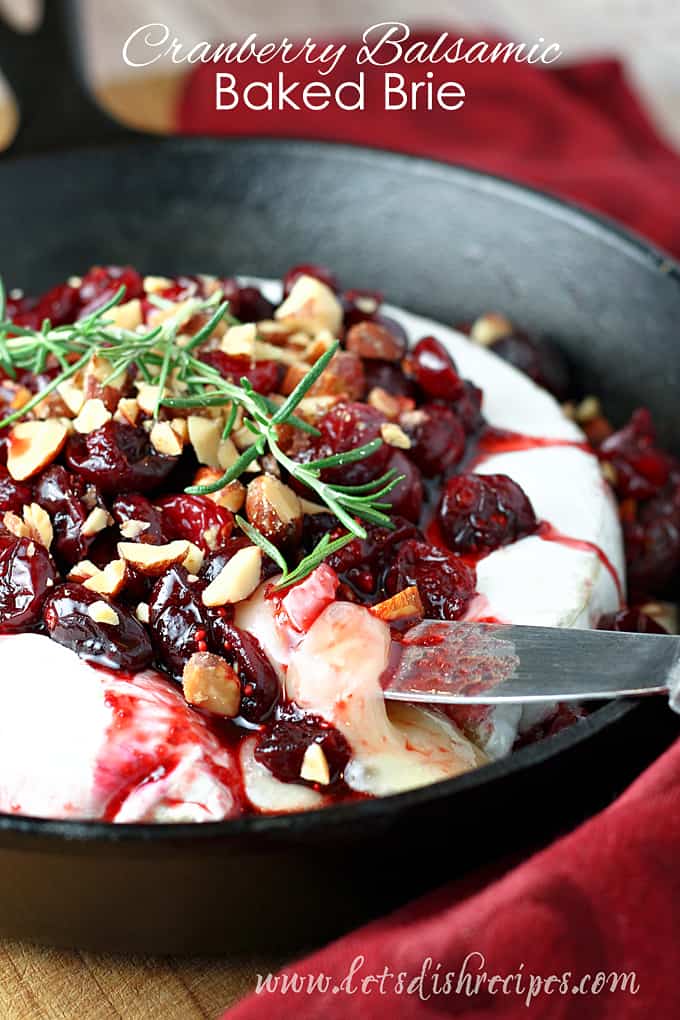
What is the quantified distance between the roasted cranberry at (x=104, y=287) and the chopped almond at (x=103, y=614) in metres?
0.81

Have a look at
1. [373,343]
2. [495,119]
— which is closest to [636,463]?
[373,343]

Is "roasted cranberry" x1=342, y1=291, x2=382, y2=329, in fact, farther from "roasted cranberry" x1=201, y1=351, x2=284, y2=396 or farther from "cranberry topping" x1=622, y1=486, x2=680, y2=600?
"cranberry topping" x1=622, y1=486, x2=680, y2=600

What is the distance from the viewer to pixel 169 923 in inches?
61.5

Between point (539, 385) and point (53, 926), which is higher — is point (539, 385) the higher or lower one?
the higher one

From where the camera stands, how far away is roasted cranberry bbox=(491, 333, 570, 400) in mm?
2594

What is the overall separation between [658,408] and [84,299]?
1.26m

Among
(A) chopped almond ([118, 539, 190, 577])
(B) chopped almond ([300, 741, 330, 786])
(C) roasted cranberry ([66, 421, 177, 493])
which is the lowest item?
(B) chopped almond ([300, 741, 330, 786])

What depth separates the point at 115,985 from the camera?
1688mm

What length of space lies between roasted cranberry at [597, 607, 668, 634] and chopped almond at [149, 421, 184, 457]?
30.4 inches

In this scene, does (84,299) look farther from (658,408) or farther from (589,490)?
(658,408)

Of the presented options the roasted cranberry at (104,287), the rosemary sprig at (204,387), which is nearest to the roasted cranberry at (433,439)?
the rosemary sprig at (204,387)

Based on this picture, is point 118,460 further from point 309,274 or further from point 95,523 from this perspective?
point 309,274

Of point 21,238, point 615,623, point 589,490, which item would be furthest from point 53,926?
point 21,238

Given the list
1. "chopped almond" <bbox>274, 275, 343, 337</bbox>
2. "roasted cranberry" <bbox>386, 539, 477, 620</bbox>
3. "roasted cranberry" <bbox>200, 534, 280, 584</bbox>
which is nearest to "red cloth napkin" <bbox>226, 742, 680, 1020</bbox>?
"roasted cranberry" <bbox>386, 539, 477, 620</bbox>
